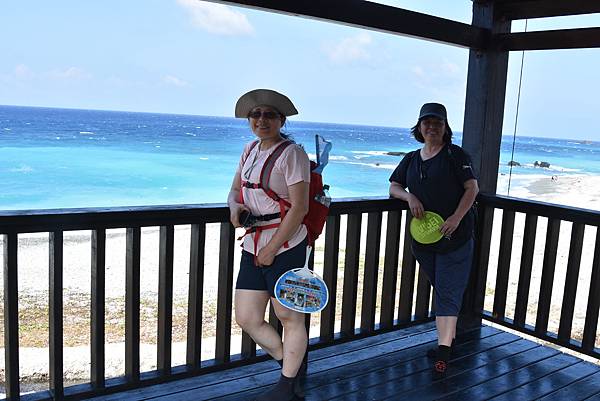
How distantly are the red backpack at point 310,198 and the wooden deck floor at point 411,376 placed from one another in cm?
82

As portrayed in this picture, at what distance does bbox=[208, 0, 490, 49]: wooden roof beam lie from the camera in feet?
9.09

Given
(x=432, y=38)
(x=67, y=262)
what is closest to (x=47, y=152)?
(x=67, y=262)

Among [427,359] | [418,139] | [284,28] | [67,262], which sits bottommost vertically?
[67,262]

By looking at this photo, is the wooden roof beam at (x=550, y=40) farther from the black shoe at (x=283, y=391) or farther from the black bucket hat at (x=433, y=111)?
the black shoe at (x=283, y=391)

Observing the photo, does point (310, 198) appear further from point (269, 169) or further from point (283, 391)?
point (283, 391)

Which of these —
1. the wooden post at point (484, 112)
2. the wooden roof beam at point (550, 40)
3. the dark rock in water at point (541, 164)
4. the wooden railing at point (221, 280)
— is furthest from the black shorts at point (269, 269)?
the dark rock in water at point (541, 164)

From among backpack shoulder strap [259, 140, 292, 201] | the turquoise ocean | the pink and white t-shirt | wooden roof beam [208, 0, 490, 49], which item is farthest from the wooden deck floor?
the turquoise ocean

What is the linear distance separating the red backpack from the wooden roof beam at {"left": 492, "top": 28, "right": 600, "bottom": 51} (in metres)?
1.91

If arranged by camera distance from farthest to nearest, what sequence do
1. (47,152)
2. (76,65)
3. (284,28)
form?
(284,28) → (76,65) → (47,152)

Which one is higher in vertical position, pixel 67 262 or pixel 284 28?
pixel 284 28

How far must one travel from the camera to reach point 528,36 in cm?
352

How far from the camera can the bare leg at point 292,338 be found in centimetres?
237

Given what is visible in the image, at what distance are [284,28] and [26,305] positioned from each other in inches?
1330

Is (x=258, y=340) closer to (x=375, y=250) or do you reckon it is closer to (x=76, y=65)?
(x=375, y=250)
